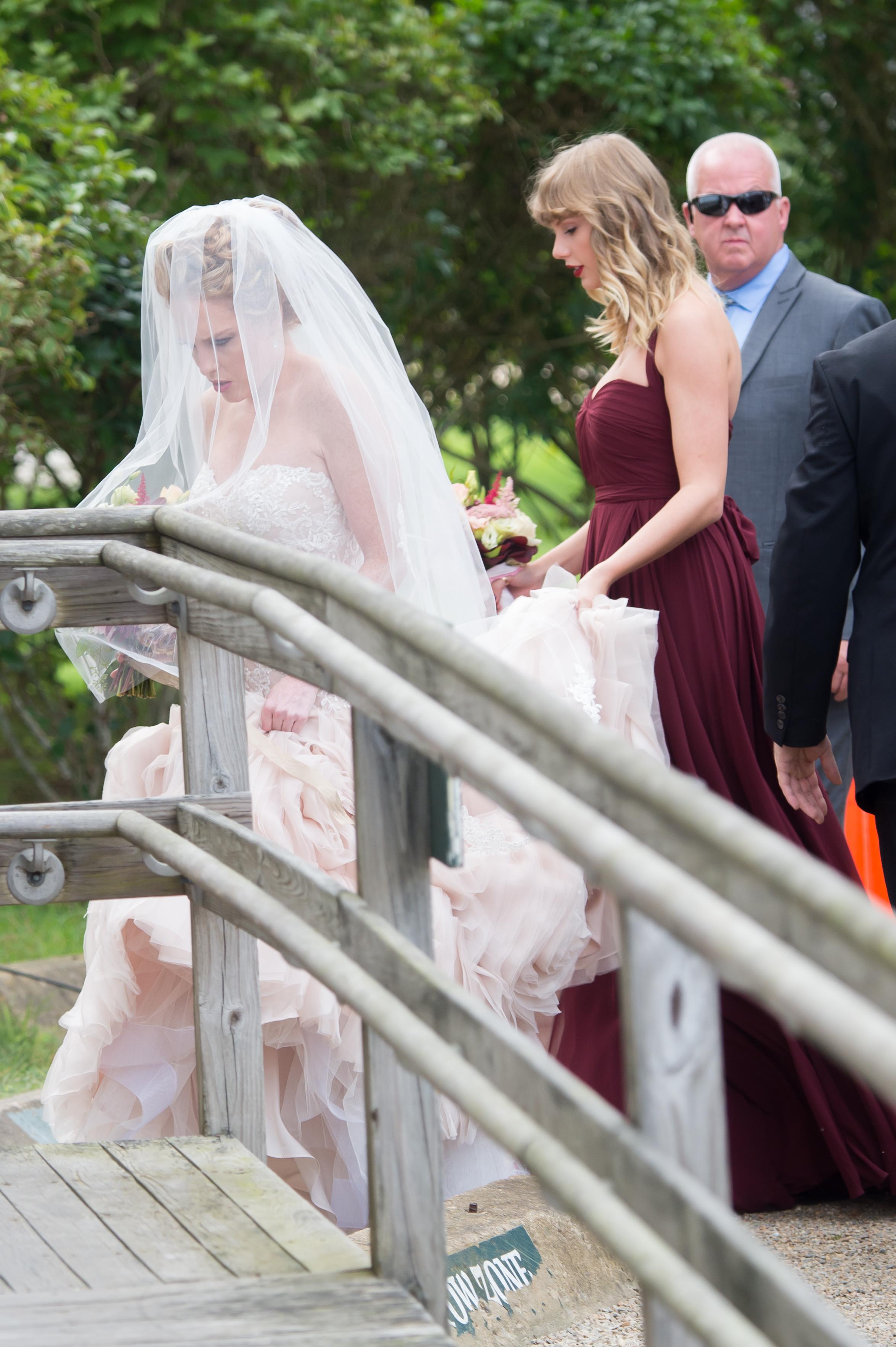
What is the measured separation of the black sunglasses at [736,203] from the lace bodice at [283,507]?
5.05 ft

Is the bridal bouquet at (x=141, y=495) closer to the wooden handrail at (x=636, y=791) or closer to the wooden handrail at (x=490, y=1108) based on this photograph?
the wooden handrail at (x=490, y=1108)

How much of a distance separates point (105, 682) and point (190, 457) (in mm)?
541

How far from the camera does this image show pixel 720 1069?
1.13m

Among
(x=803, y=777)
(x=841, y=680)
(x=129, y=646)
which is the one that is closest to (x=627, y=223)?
(x=841, y=680)

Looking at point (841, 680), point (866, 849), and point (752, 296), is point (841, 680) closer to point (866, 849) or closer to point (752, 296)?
point (866, 849)

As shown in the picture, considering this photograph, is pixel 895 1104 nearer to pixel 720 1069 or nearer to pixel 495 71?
pixel 720 1069

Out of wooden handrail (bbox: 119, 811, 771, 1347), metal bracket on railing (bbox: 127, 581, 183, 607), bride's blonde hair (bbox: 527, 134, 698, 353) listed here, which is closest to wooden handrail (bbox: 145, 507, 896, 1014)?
wooden handrail (bbox: 119, 811, 771, 1347)

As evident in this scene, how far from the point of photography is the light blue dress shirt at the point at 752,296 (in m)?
4.16

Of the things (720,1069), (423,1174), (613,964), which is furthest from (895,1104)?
(613,964)

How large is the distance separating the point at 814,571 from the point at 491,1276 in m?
1.39

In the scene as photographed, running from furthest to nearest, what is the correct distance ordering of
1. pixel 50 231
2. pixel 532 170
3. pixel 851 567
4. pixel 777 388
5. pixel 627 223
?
pixel 532 170 < pixel 50 231 < pixel 777 388 < pixel 627 223 < pixel 851 567

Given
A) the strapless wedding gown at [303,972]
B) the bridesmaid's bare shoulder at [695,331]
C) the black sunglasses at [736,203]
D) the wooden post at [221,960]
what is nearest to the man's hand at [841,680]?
the strapless wedding gown at [303,972]

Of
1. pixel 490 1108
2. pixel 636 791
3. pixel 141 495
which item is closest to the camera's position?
pixel 636 791

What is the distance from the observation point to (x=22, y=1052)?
14.9 ft
